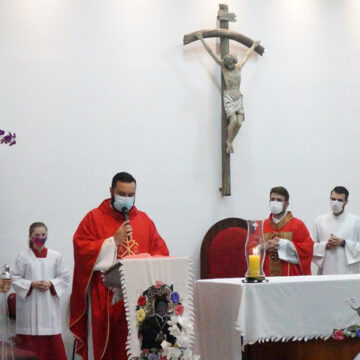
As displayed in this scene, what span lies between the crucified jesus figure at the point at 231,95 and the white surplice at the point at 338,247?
4.38 feet

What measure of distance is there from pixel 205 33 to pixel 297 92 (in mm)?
1431

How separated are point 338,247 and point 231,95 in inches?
81.0

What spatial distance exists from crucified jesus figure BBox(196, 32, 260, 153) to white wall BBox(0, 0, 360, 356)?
194 mm

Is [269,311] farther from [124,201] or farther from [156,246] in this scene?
[124,201]

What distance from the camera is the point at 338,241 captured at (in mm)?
7949

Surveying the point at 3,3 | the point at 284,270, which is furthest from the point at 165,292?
the point at 3,3

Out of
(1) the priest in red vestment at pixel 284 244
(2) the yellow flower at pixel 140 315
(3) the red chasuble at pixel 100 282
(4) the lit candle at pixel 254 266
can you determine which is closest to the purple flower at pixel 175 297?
(2) the yellow flower at pixel 140 315

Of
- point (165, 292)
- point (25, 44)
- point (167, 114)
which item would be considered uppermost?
point (25, 44)

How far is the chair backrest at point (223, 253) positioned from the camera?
8289 millimetres

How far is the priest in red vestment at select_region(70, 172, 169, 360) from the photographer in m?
5.38

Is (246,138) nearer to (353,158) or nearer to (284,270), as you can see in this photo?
(353,158)

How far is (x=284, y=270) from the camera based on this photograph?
698 cm

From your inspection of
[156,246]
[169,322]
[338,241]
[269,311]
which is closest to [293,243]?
[338,241]

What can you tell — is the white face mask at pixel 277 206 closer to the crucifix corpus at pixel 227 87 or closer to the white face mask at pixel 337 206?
the white face mask at pixel 337 206
